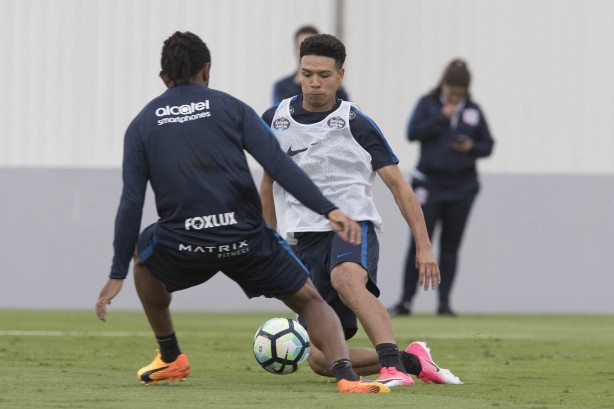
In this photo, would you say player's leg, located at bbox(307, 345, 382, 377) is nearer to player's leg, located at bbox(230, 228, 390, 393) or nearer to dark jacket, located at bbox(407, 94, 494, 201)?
player's leg, located at bbox(230, 228, 390, 393)

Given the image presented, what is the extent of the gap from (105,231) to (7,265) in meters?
1.03

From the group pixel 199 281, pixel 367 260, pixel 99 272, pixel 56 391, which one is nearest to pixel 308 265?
pixel 367 260

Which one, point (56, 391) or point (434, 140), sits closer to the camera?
point (56, 391)

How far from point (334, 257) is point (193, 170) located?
108cm

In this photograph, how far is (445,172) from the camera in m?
14.5

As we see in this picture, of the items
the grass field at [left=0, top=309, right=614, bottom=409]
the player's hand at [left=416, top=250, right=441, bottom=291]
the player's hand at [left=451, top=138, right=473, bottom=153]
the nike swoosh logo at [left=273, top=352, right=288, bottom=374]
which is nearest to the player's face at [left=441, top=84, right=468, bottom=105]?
the player's hand at [left=451, top=138, right=473, bottom=153]

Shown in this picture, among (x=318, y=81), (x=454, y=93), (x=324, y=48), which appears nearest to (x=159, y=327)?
(x=318, y=81)

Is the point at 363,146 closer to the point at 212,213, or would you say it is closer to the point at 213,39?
A: the point at 212,213

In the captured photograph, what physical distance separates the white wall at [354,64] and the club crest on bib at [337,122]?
347 inches

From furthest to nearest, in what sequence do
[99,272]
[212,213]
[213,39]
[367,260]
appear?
[213,39], [99,272], [367,260], [212,213]

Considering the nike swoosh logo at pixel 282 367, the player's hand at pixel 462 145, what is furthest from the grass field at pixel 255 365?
the player's hand at pixel 462 145

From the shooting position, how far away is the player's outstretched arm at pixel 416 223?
739 cm

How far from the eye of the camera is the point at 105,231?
15.5 m

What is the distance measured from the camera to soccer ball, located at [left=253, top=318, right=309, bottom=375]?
7.79 m
